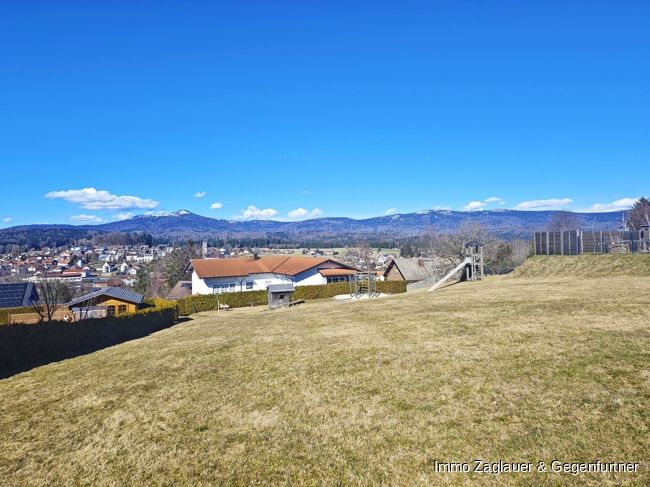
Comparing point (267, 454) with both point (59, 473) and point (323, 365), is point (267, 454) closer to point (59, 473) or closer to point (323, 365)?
point (59, 473)

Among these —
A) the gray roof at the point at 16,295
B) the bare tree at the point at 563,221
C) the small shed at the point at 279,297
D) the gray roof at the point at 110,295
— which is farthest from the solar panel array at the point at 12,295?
the bare tree at the point at 563,221

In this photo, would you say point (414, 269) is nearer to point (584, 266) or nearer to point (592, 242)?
point (592, 242)

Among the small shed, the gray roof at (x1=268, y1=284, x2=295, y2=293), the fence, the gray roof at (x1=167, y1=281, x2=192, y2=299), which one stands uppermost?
the fence

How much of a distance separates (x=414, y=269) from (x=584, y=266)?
30.6 m

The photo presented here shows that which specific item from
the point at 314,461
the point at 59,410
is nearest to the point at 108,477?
the point at 314,461

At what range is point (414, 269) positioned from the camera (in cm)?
5738

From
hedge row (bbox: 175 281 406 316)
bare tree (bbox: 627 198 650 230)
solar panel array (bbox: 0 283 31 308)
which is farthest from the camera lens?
bare tree (bbox: 627 198 650 230)

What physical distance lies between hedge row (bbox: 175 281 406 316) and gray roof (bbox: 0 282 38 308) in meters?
14.2

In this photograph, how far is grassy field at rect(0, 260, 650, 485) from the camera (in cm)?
605

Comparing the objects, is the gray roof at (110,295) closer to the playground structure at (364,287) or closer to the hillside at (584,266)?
A: the playground structure at (364,287)

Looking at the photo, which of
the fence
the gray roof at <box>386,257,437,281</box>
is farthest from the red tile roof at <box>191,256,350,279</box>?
the fence

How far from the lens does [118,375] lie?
12.4 meters

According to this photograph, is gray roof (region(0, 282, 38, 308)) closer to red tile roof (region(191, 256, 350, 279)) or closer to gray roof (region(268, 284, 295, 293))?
red tile roof (region(191, 256, 350, 279))

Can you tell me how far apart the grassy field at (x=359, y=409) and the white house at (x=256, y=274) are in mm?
38711
